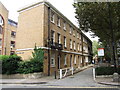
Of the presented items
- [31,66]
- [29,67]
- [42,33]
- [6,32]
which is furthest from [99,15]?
[6,32]

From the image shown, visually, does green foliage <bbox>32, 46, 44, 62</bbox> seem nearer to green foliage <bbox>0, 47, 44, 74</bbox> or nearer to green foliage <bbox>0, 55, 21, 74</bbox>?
green foliage <bbox>0, 47, 44, 74</bbox>

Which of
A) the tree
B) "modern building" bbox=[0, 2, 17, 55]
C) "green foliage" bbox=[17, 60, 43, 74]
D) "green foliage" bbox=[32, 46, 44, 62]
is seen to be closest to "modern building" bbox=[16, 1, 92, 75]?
"green foliage" bbox=[32, 46, 44, 62]

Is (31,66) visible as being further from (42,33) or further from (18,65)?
(42,33)

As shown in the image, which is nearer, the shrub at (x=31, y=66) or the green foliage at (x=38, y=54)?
the shrub at (x=31, y=66)

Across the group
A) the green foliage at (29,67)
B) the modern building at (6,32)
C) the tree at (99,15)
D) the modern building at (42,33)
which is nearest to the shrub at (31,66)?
the green foliage at (29,67)

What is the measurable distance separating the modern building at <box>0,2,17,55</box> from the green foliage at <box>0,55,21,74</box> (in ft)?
46.4

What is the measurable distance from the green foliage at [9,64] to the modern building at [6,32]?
46.4ft

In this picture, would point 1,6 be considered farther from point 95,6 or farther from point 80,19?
point 95,6

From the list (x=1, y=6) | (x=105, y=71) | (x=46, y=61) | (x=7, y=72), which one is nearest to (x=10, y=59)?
(x=7, y=72)

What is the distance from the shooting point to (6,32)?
106ft

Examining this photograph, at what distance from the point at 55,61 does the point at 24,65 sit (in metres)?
5.19

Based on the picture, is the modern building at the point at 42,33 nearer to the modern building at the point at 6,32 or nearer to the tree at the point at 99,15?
the tree at the point at 99,15

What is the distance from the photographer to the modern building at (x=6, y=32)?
2754 cm

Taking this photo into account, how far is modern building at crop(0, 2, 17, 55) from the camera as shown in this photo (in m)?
27.5
